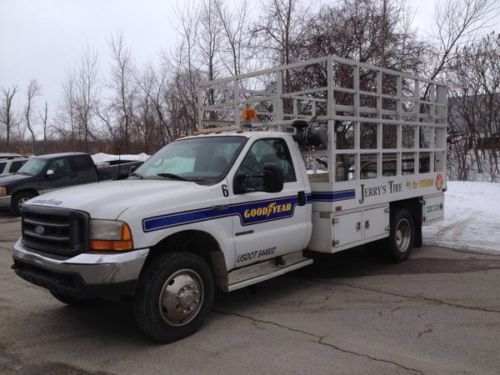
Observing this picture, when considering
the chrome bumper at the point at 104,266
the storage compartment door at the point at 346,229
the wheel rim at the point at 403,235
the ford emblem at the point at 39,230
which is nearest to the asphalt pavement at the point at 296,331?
the storage compartment door at the point at 346,229

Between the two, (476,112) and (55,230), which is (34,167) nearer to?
(55,230)

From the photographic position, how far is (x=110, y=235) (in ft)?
13.4

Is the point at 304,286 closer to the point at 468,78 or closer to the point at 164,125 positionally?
the point at 468,78

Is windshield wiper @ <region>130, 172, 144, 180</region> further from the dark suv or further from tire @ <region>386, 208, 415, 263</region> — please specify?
the dark suv

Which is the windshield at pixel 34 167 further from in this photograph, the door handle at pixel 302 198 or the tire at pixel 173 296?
the tire at pixel 173 296

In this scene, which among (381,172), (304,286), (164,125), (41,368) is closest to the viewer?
(41,368)

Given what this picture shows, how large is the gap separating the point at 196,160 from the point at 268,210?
1.00m

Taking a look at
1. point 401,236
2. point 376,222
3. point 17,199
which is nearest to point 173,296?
point 376,222

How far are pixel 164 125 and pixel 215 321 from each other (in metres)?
23.1

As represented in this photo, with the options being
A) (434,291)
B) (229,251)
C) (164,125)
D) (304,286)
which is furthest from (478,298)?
(164,125)

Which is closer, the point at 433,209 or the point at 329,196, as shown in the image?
the point at 329,196

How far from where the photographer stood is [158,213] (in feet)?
14.2

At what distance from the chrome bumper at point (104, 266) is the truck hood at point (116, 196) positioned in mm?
350

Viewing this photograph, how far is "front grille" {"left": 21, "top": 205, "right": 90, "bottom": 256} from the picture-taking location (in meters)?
4.14
